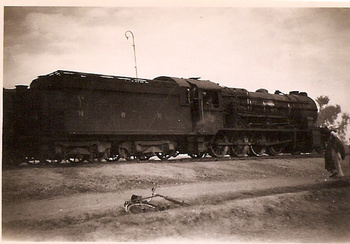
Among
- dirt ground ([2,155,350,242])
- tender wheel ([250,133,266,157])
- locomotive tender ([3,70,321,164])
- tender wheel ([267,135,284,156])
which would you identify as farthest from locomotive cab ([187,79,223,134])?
tender wheel ([267,135,284,156])

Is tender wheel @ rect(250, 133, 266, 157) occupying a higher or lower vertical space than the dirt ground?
higher

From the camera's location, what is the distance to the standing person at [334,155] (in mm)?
6918

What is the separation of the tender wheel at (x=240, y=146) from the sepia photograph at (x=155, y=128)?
1.32 meters

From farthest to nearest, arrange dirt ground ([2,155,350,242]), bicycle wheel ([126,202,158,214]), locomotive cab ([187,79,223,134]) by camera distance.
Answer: locomotive cab ([187,79,223,134]), bicycle wheel ([126,202,158,214]), dirt ground ([2,155,350,242])

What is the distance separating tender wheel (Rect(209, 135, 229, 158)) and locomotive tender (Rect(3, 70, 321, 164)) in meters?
0.03

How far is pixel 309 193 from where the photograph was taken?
6238 millimetres

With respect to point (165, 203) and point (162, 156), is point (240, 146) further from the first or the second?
point (165, 203)

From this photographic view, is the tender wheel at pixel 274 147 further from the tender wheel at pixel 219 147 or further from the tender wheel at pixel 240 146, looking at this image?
the tender wheel at pixel 219 147

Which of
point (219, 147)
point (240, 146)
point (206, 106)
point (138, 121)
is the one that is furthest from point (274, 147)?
point (138, 121)

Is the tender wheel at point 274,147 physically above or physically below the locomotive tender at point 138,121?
below

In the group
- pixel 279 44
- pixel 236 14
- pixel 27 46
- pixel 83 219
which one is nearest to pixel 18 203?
pixel 83 219

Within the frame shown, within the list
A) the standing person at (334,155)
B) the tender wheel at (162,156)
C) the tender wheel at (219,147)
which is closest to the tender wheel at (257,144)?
the tender wheel at (219,147)

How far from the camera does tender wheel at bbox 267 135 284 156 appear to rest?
979 cm

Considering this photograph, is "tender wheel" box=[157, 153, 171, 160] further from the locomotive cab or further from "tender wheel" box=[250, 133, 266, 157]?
"tender wheel" box=[250, 133, 266, 157]
